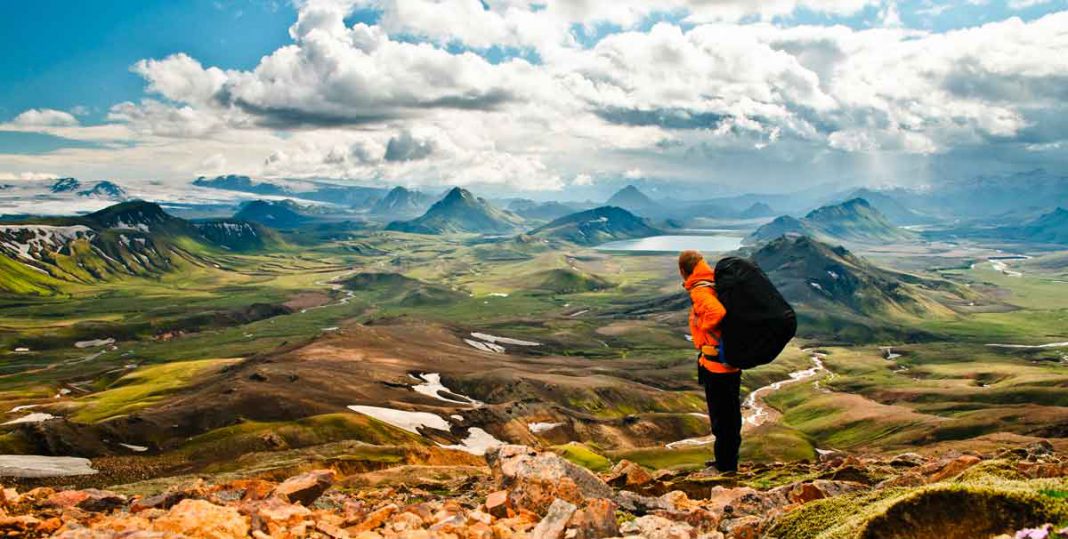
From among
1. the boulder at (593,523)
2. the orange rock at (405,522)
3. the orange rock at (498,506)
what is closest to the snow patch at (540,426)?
the orange rock at (498,506)

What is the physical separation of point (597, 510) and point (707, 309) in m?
7.37

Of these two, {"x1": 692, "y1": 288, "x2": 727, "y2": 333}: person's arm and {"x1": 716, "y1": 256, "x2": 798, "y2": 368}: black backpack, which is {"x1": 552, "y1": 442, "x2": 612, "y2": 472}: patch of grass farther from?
{"x1": 716, "y1": 256, "x2": 798, "y2": 368}: black backpack

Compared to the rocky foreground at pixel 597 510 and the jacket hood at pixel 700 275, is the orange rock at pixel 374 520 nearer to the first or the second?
the rocky foreground at pixel 597 510

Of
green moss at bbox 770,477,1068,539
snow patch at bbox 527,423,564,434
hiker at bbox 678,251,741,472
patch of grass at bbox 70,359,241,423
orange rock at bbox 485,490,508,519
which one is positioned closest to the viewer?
green moss at bbox 770,477,1068,539

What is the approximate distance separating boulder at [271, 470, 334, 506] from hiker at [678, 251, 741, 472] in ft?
49.2

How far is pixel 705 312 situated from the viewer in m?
19.7

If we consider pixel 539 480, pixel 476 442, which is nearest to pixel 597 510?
pixel 539 480

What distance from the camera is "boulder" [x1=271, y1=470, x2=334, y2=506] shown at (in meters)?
23.9

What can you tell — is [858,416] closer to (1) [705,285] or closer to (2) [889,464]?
(2) [889,464]

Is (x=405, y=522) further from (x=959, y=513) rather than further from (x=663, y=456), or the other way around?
(x=663, y=456)

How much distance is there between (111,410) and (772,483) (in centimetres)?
16283

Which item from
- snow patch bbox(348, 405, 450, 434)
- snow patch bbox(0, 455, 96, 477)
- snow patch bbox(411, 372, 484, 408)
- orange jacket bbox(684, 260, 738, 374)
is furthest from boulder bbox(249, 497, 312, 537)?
snow patch bbox(411, 372, 484, 408)

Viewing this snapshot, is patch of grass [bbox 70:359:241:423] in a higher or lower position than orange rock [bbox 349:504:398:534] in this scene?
lower

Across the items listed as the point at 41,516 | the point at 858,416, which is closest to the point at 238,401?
the point at 41,516
